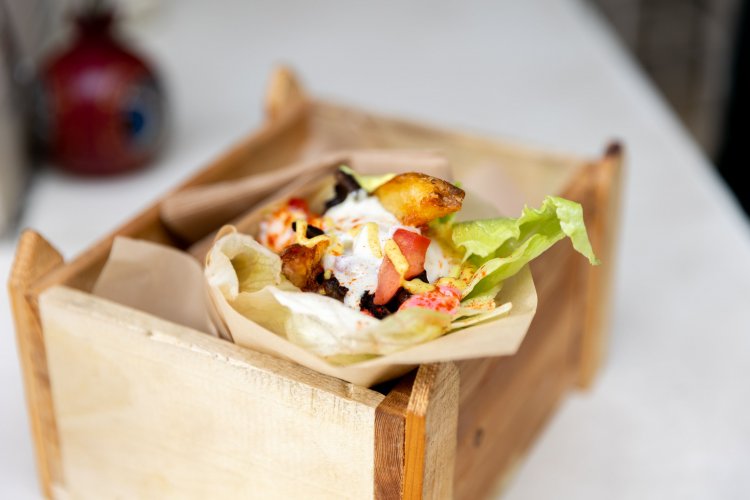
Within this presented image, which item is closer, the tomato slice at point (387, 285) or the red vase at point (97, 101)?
the tomato slice at point (387, 285)

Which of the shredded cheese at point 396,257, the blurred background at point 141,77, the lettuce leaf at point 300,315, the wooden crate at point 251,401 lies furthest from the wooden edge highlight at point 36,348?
the blurred background at point 141,77

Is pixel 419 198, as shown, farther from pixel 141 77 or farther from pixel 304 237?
pixel 141 77

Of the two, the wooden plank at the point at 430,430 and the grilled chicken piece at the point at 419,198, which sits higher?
the grilled chicken piece at the point at 419,198

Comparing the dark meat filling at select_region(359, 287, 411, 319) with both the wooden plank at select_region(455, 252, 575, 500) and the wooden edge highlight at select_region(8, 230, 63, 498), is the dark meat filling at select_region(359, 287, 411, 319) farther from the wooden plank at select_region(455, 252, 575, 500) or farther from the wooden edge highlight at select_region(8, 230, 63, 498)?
the wooden edge highlight at select_region(8, 230, 63, 498)

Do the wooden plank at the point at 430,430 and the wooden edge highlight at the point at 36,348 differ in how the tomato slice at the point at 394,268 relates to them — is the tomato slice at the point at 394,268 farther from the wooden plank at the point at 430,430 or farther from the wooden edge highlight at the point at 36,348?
the wooden edge highlight at the point at 36,348

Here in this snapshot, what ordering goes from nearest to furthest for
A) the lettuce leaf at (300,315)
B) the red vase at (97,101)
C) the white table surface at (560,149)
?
1. the lettuce leaf at (300,315)
2. the white table surface at (560,149)
3. the red vase at (97,101)

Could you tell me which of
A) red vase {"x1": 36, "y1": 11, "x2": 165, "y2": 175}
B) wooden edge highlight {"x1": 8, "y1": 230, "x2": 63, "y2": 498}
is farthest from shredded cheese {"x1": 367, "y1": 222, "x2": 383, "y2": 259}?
red vase {"x1": 36, "y1": 11, "x2": 165, "y2": 175}

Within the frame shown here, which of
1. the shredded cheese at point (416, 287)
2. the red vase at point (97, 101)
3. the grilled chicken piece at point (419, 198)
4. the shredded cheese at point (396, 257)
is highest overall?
the grilled chicken piece at point (419, 198)

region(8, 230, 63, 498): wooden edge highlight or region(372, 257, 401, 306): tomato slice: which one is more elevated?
region(372, 257, 401, 306): tomato slice
